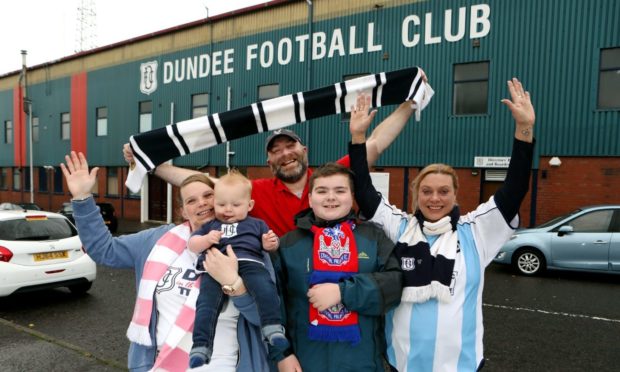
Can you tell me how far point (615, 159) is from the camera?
11312 millimetres

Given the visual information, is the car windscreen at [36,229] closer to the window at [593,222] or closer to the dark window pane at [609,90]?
the window at [593,222]

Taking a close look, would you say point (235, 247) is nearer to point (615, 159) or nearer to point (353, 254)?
point (353, 254)

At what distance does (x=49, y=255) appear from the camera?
21.5 ft

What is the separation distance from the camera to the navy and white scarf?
7.04 feet

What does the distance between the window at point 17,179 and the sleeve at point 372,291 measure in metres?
34.1

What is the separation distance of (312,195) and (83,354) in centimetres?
357

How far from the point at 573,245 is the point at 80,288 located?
30.6 feet

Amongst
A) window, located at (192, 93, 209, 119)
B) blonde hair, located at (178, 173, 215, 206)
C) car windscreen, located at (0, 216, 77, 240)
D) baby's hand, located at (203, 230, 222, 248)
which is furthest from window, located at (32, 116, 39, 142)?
baby's hand, located at (203, 230, 222, 248)

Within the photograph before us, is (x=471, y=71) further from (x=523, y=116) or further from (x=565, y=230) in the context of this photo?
(x=523, y=116)

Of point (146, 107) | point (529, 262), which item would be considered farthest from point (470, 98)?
point (146, 107)

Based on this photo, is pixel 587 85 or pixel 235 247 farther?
pixel 587 85

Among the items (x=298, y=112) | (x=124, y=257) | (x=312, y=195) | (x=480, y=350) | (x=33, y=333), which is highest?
(x=298, y=112)

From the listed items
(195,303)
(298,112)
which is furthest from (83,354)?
(298,112)

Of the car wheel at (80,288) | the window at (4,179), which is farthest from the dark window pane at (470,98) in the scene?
the window at (4,179)
